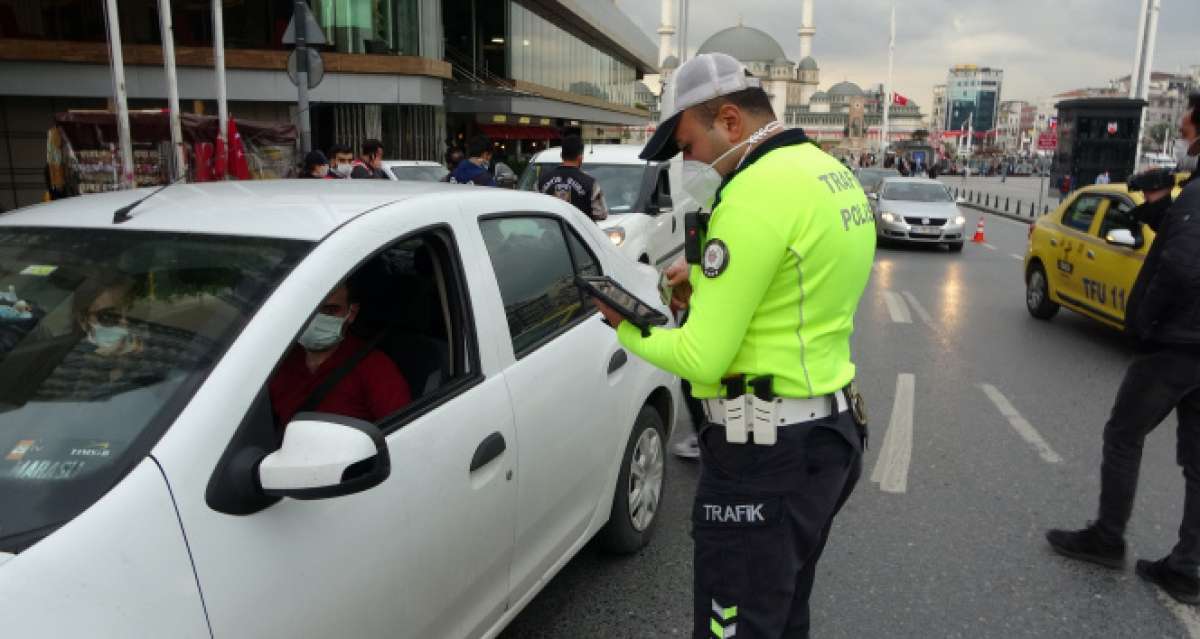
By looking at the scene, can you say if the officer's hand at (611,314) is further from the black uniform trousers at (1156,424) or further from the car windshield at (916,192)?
the car windshield at (916,192)

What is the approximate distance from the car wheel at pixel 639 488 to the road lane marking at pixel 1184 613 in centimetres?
218

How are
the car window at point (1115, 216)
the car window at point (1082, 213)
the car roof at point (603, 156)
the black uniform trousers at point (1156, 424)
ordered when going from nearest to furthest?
1. the black uniform trousers at point (1156, 424)
2. the car window at point (1115, 216)
3. the car window at point (1082, 213)
4. the car roof at point (603, 156)

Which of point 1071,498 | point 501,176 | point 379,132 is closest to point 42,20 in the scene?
point 379,132

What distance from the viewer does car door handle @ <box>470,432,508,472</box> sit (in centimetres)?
248

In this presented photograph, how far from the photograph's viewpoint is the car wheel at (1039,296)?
9.96 metres

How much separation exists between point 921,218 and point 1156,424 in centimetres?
1442

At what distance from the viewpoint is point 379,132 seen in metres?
24.7

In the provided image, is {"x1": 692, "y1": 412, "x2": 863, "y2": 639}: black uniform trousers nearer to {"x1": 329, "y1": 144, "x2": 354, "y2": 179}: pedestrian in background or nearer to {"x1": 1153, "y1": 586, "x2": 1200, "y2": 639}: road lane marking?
{"x1": 1153, "y1": 586, "x2": 1200, "y2": 639}: road lane marking

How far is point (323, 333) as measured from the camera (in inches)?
100

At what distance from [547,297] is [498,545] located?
99 cm

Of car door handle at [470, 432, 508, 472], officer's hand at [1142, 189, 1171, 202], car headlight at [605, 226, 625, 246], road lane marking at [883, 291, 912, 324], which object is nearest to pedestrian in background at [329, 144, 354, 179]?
car headlight at [605, 226, 625, 246]

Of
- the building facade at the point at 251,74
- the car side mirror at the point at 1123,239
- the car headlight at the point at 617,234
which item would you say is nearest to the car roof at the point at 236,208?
the car headlight at the point at 617,234

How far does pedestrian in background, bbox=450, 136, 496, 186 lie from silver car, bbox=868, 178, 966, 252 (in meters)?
10.6

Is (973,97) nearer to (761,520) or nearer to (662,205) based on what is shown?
(662,205)
